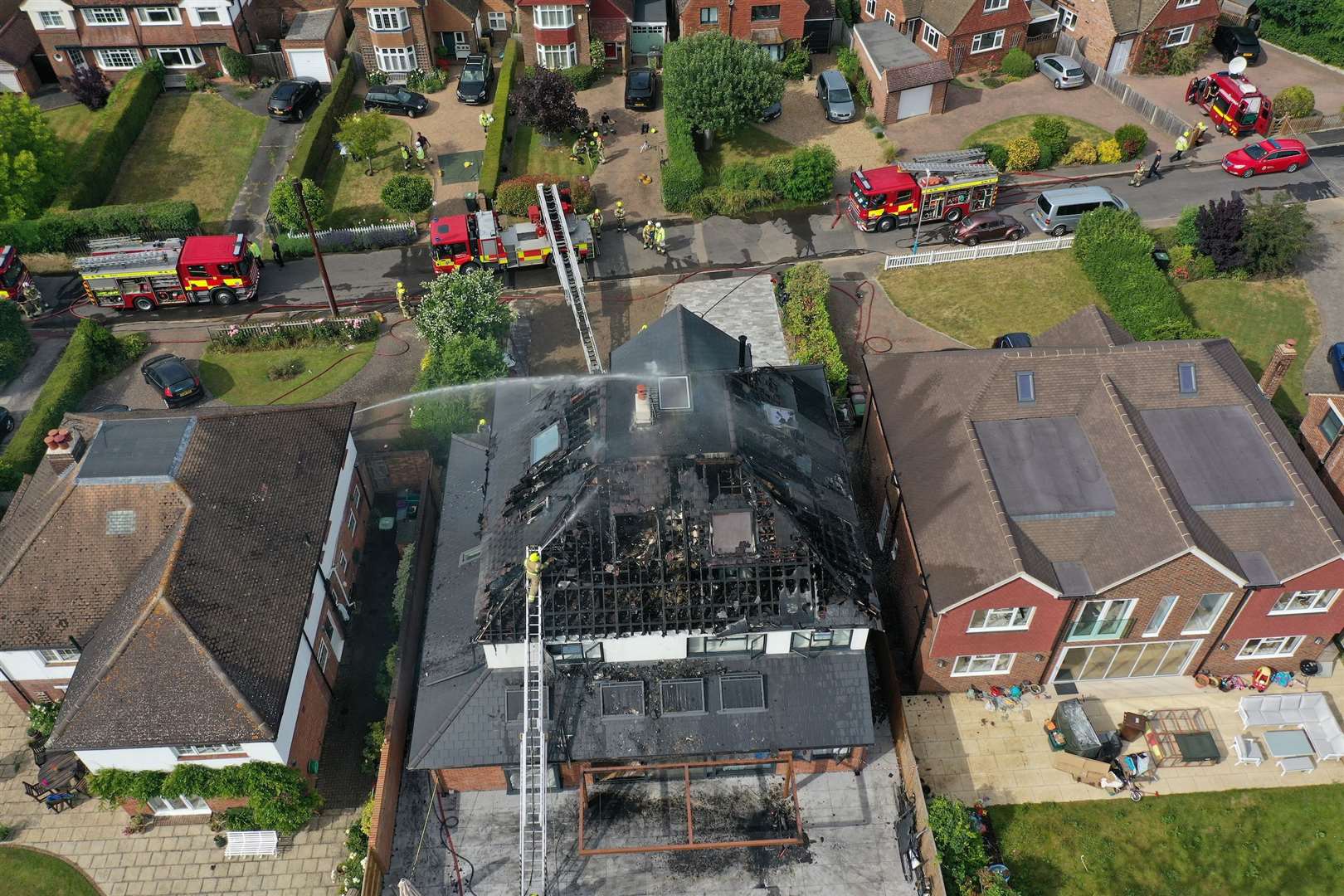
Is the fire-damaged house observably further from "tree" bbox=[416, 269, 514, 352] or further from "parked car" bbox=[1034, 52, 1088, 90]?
"parked car" bbox=[1034, 52, 1088, 90]

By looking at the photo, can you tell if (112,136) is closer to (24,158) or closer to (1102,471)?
(24,158)

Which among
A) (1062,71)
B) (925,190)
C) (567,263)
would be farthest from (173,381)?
(1062,71)

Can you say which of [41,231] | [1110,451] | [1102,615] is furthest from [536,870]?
[41,231]

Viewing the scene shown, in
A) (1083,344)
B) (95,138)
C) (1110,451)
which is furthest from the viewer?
(95,138)

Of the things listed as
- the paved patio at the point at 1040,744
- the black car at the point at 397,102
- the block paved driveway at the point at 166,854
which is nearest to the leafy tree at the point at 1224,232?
the paved patio at the point at 1040,744

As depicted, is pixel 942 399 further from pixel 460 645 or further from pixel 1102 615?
pixel 460 645
